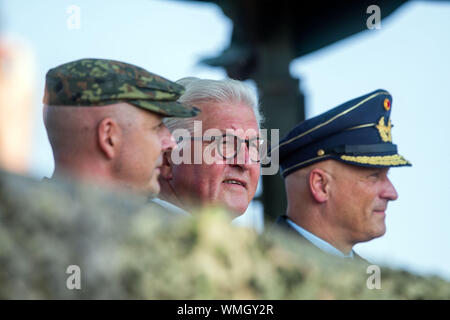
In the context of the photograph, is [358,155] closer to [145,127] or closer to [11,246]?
[145,127]

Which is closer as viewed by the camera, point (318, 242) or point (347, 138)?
point (318, 242)

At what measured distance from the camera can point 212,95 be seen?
12.2 ft

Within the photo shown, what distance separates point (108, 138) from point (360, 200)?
1517 mm

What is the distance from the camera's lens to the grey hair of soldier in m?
3.71

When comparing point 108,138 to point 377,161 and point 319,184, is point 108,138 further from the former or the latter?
point 377,161

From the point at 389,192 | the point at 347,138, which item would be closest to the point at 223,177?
the point at 347,138

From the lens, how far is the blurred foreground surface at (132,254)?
1.33 meters

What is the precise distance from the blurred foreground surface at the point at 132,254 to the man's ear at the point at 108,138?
982 mm

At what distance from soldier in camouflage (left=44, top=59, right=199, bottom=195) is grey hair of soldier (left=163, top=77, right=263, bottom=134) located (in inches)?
42.3

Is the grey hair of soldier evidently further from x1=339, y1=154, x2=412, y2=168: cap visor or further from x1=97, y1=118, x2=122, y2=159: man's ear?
x1=97, y1=118, x2=122, y2=159: man's ear

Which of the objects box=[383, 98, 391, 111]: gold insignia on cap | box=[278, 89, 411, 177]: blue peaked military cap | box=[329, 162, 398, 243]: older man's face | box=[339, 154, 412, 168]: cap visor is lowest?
box=[329, 162, 398, 243]: older man's face


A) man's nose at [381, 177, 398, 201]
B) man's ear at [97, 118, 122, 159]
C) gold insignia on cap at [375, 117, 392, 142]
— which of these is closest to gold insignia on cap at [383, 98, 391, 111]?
gold insignia on cap at [375, 117, 392, 142]

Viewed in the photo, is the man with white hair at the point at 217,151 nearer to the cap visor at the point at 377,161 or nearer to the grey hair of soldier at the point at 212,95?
the grey hair of soldier at the point at 212,95
